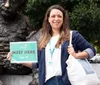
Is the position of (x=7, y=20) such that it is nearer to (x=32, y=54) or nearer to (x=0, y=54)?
(x=0, y=54)

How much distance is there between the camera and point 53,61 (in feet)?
9.48

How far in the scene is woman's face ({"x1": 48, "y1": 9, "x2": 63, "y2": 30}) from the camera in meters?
3.00

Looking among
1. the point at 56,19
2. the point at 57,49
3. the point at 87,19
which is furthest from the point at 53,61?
the point at 87,19

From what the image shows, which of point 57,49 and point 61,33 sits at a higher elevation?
point 61,33

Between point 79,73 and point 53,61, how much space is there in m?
0.24

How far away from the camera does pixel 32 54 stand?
324cm

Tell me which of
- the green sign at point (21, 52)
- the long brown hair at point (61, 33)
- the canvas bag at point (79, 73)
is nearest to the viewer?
the canvas bag at point (79, 73)

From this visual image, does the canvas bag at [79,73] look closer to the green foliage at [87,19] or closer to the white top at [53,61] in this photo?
the white top at [53,61]

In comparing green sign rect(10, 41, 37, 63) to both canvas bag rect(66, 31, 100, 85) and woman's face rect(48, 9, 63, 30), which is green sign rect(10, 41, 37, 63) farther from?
canvas bag rect(66, 31, 100, 85)

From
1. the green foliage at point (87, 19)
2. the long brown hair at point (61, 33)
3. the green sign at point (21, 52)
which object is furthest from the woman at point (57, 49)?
the green foliage at point (87, 19)

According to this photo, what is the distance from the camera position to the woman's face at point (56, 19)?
3.00m

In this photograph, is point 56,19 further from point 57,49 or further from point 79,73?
point 79,73

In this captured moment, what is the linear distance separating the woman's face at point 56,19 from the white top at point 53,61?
0.39ft

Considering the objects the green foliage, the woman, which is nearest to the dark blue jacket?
the woman
